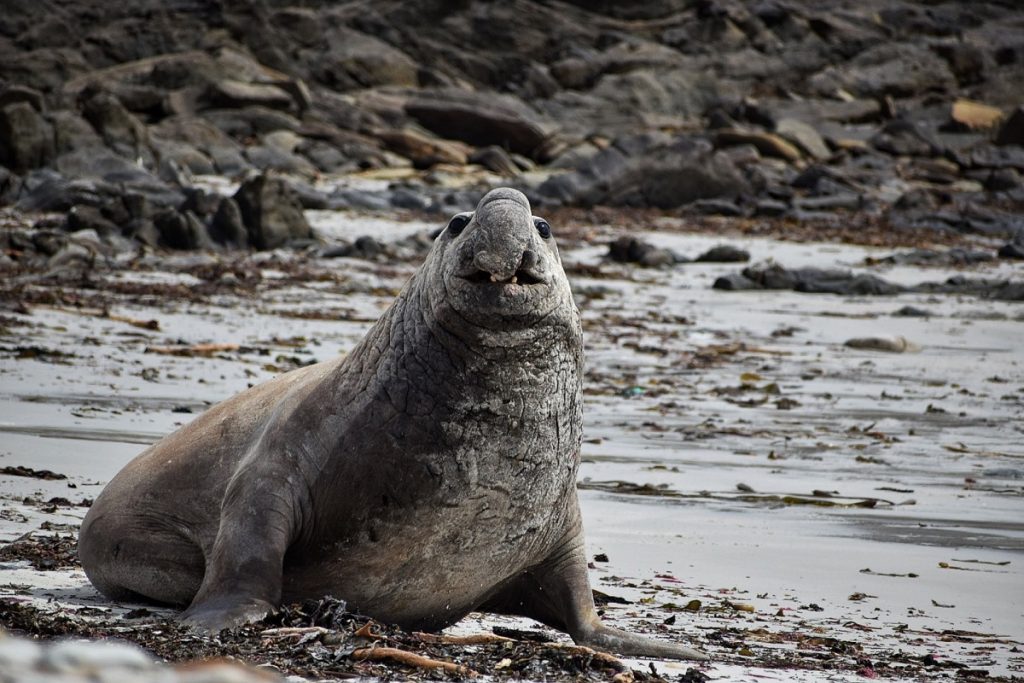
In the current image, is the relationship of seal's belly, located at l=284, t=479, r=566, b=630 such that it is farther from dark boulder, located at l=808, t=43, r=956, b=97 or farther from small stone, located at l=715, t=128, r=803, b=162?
dark boulder, located at l=808, t=43, r=956, b=97

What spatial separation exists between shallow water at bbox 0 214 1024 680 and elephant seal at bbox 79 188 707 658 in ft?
2.55

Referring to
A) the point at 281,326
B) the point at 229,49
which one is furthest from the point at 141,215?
the point at 229,49

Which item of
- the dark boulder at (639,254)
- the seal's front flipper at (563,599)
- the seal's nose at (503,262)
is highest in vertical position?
the dark boulder at (639,254)

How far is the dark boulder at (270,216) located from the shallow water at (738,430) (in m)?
1.54

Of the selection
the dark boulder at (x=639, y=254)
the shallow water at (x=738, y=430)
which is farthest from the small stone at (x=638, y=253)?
the shallow water at (x=738, y=430)

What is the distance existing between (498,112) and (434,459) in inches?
1292

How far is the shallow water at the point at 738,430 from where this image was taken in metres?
5.59

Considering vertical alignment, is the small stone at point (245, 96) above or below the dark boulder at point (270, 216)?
above

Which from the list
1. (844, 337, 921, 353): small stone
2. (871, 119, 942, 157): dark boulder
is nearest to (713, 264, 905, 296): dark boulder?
(844, 337, 921, 353): small stone

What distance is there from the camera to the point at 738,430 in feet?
29.8

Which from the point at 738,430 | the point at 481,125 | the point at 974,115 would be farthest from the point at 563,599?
the point at 974,115

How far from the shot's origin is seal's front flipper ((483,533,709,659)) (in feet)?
15.0

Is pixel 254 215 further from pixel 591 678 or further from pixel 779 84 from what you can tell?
pixel 779 84

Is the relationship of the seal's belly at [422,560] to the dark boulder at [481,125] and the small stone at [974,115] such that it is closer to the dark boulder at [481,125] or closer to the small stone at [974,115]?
the dark boulder at [481,125]
